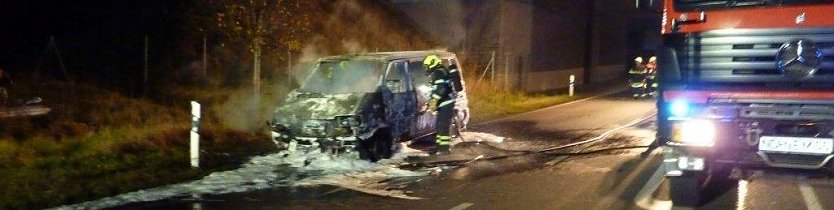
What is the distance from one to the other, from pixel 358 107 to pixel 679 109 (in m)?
4.83

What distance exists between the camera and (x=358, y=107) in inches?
454

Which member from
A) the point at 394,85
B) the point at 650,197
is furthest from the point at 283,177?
the point at 650,197

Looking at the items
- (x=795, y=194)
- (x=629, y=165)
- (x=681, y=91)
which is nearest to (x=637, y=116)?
(x=629, y=165)

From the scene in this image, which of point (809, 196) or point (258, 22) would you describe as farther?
point (258, 22)

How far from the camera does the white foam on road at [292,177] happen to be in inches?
372

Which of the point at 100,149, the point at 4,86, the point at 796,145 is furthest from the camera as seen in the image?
the point at 4,86

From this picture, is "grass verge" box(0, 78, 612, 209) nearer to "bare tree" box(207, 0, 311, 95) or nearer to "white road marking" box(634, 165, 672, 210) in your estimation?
"bare tree" box(207, 0, 311, 95)

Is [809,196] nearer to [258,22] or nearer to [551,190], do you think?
[551,190]

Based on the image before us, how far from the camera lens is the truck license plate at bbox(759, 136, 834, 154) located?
7.40m

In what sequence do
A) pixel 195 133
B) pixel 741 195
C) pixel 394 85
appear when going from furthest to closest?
1. pixel 394 85
2. pixel 195 133
3. pixel 741 195

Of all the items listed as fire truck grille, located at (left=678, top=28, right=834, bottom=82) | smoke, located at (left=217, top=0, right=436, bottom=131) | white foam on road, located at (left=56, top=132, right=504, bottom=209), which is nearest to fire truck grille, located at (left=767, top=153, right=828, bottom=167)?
fire truck grille, located at (left=678, top=28, right=834, bottom=82)

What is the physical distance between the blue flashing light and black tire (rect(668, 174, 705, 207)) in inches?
34.1

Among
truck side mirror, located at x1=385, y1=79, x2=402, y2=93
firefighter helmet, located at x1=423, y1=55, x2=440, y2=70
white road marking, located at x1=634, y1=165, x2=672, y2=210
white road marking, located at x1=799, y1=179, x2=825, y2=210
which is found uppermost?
firefighter helmet, located at x1=423, y1=55, x2=440, y2=70

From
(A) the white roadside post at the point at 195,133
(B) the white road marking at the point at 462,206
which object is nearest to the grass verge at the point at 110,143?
(A) the white roadside post at the point at 195,133
